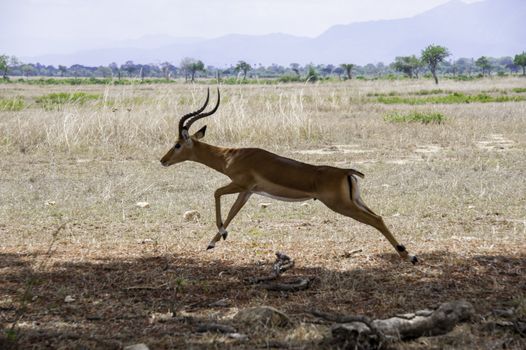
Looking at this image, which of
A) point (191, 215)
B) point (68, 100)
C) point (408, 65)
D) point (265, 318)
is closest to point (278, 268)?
point (265, 318)

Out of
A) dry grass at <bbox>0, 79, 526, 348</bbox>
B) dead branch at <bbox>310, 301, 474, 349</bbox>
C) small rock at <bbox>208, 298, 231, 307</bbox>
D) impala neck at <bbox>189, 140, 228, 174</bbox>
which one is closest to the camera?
dead branch at <bbox>310, 301, 474, 349</bbox>

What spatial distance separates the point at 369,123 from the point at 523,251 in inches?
497

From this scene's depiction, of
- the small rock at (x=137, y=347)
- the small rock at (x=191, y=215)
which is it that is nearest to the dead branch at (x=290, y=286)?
the small rock at (x=137, y=347)

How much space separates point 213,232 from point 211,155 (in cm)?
98

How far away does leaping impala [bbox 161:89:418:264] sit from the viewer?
6293 millimetres

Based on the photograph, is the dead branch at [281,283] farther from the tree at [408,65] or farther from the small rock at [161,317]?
the tree at [408,65]

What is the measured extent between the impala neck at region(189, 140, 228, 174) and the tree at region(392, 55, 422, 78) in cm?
8419

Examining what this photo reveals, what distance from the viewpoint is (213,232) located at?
7914mm

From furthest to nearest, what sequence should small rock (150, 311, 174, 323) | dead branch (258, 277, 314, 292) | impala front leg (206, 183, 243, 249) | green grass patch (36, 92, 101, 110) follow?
green grass patch (36, 92, 101, 110) → impala front leg (206, 183, 243, 249) → dead branch (258, 277, 314, 292) → small rock (150, 311, 174, 323)

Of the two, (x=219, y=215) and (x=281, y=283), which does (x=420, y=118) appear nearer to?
(x=219, y=215)

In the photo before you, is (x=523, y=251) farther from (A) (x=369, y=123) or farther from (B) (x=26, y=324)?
(A) (x=369, y=123)

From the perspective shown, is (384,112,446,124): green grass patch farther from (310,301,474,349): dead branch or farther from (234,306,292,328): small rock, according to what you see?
(234,306,292,328): small rock

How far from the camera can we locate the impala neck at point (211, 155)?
736 cm

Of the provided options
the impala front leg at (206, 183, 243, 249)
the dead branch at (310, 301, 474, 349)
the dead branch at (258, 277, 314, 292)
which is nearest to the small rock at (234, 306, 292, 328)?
the dead branch at (310, 301, 474, 349)
